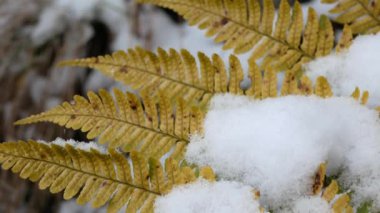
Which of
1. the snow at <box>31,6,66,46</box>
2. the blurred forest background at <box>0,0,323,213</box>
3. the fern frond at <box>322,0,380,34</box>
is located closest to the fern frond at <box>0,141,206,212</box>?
the fern frond at <box>322,0,380,34</box>

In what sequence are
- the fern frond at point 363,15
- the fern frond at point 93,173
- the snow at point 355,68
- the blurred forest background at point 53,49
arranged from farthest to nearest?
the blurred forest background at point 53,49 < the fern frond at point 363,15 < the snow at point 355,68 < the fern frond at point 93,173

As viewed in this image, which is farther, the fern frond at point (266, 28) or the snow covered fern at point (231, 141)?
the fern frond at point (266, 28)

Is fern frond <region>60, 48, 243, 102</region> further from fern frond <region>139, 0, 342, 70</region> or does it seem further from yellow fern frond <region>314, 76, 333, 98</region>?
yellow fern frond <region>314, 76, 333, 98</region>

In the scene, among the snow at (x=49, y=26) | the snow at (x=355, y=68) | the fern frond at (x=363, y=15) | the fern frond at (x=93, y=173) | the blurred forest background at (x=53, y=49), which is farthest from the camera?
the snow at (x=49, y=26)

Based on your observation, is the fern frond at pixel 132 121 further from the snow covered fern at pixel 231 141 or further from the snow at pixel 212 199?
the snow at pixel 212 199

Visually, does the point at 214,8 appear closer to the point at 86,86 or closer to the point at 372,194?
the point at 372,194

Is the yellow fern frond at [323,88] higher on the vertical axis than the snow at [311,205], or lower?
higher

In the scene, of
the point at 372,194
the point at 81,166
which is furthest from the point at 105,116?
the point at 372,194

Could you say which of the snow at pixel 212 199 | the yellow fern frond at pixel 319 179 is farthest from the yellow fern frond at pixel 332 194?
the snow at pixel 212 199

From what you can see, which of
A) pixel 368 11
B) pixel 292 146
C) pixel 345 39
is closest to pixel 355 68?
pixel 345 39
